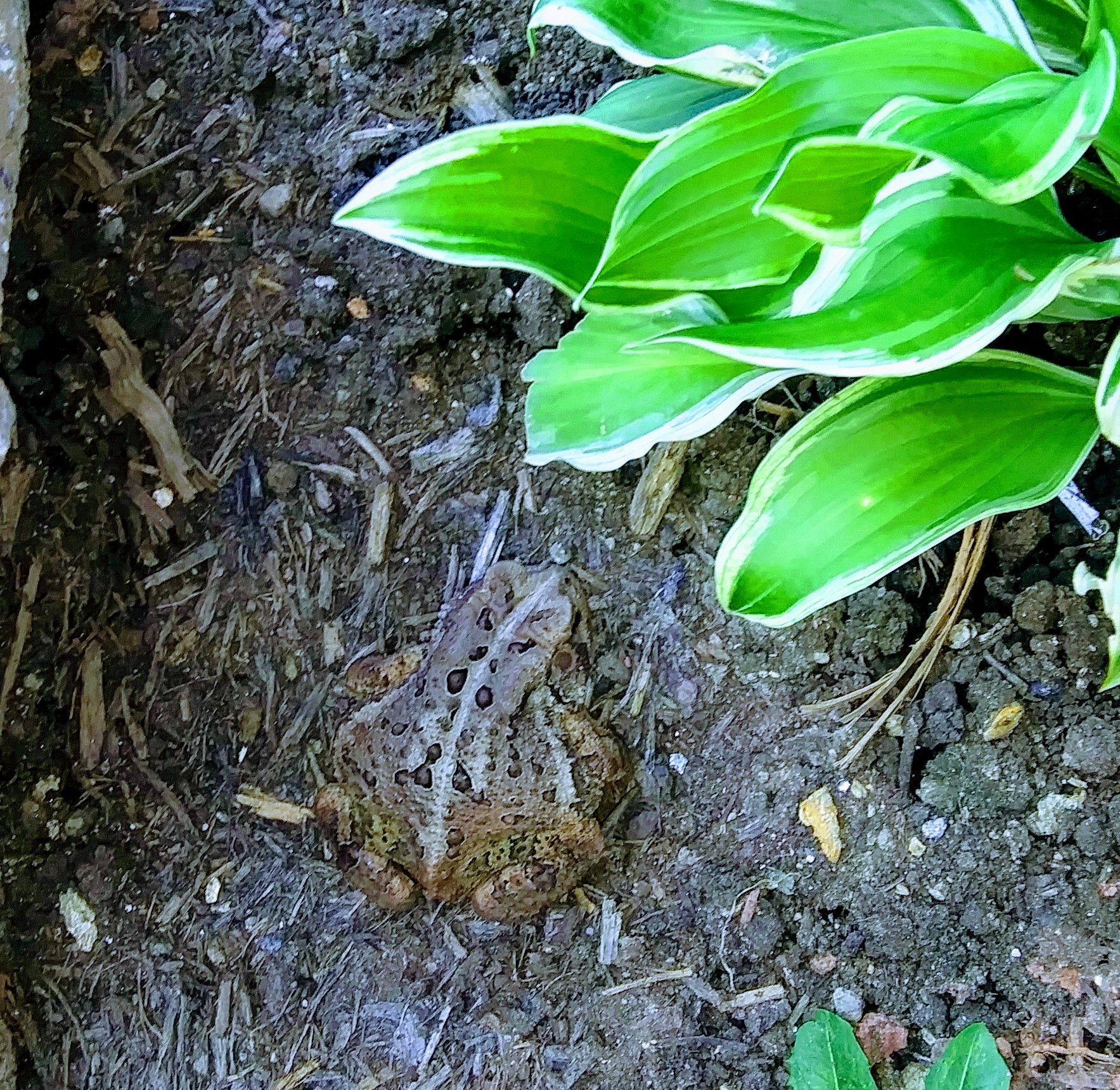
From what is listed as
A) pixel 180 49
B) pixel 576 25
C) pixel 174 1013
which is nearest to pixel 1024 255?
pixel 576 25

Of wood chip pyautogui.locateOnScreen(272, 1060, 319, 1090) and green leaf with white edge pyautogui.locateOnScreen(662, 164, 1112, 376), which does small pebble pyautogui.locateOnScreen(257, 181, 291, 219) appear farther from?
wood chip pyautogui.locateOnScreen(272, 1060, 319, 1090)

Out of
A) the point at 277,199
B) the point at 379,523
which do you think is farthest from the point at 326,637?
the point at 277,199

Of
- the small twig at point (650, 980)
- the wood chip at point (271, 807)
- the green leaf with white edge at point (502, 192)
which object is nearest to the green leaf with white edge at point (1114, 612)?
the green leaf with white edge at point (502, 192)

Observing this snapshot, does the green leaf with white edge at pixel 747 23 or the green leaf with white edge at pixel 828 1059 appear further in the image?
the green leaf with white edge at pixel 828 1059

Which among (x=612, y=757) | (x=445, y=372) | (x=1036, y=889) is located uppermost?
(x=445, y=372)

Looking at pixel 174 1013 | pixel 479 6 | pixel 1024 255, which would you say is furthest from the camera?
pixel 174 1013

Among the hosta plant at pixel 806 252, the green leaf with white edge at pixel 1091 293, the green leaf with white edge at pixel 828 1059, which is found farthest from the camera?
the green leaf with white edge at pixel 828 1059

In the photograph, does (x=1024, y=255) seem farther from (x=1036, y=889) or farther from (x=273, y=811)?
(x=273, y=811)

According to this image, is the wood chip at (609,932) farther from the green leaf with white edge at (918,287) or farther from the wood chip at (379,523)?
the green leaf with white edge at (918,287)
